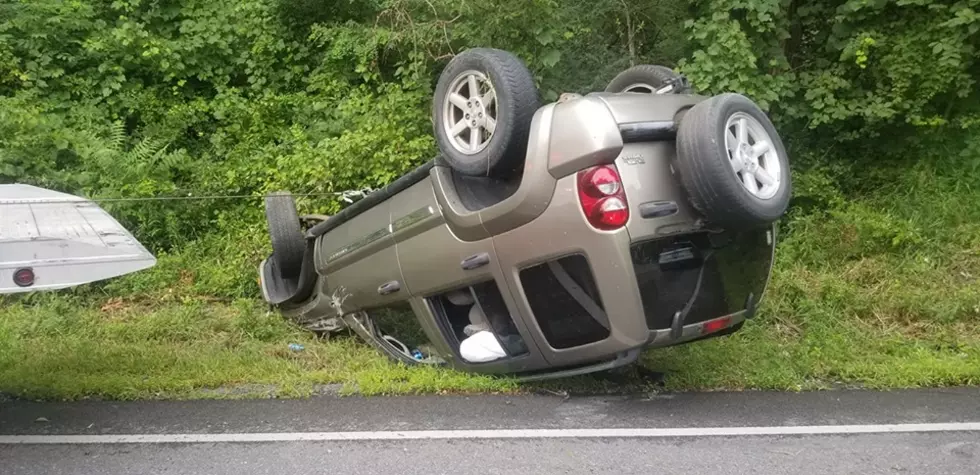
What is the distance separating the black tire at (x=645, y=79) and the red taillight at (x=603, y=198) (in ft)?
3.52

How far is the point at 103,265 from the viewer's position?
13.7 ft

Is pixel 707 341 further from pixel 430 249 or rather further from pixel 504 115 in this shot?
pixel 504 115

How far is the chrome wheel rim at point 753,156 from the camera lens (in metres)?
4.06

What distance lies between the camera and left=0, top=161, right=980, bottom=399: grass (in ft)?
16.6

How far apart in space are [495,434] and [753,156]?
2083 mm

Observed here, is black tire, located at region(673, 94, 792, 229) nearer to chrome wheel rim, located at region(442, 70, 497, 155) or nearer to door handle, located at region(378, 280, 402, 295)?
chrome wheel rim, located at region(442, 70, 497, 155)

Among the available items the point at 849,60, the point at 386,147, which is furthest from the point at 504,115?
the point at 849,60

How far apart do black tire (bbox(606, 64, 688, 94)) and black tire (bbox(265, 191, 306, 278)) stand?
2839 millimetres

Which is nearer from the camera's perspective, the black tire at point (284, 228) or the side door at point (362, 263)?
the side door at point (362, 263)

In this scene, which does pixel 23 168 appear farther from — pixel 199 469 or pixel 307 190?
pixel 199 469

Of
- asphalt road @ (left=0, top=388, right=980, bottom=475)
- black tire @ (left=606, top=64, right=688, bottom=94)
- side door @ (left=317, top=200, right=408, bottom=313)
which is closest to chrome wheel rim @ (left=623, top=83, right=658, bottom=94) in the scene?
black tire @ (left=606, top=64, right=688, bottom=94)

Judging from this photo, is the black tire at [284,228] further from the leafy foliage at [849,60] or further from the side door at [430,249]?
the leafy foliage at [849,60]

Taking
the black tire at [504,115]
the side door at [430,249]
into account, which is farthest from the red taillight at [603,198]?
the side door at [430,249]

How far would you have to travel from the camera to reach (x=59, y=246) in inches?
165
